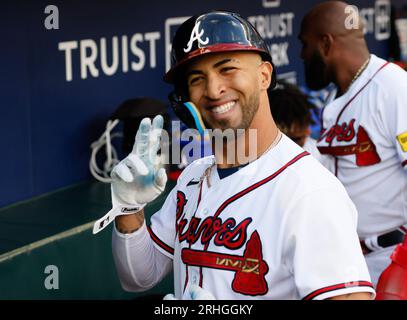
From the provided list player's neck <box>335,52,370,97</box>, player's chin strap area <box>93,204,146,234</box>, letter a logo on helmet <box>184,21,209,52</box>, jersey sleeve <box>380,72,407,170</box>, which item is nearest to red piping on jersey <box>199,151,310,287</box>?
player's chin strap area <box>93,204,146,234</box>

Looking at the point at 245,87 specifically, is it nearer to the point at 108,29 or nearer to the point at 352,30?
the point at 352,30

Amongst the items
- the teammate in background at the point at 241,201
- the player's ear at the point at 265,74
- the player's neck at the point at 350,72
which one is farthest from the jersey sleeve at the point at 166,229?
the player's neck at the point at 350,72

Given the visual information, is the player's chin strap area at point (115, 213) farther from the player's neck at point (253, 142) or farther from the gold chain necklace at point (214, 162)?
the player's neck at point (253, 142)

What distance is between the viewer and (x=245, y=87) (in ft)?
6.55

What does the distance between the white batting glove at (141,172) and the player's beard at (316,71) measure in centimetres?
161

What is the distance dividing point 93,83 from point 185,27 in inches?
78.5

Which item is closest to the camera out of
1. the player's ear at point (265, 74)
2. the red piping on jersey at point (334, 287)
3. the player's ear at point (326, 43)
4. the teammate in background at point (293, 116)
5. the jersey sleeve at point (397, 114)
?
the red piping on jersey at point (334, 287)

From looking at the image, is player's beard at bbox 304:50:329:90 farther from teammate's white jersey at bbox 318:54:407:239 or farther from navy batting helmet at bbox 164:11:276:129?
navy batting helmet at bbox 164:11:276:129

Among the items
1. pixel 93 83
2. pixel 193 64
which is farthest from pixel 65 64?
pixel 193 64

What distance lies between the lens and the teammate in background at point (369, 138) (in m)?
3.14

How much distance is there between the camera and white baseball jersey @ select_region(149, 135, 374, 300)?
5.98ft

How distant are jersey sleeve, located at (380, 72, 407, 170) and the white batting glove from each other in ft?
4.13

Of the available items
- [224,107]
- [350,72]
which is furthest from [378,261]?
[224,107]

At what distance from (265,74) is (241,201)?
35cm
